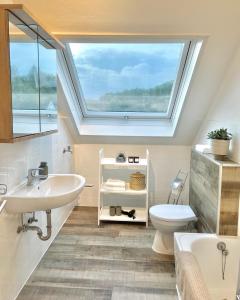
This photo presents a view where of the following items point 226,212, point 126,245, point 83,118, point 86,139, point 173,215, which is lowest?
point 126,245

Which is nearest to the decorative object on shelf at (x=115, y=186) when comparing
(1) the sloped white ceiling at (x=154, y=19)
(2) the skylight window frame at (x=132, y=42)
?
(2) the skylight window frame at (x=132, y=42)

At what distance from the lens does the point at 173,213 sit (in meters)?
2.73

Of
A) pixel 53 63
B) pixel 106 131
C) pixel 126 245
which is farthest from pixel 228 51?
pixel 126 245

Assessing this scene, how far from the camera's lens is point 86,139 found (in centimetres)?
369

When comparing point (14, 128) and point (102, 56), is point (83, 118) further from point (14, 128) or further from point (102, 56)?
point (14, 128)

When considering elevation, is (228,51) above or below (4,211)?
above

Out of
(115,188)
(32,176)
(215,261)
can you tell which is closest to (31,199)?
(32,176)

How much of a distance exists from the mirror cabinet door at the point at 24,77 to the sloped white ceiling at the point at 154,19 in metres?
0.29

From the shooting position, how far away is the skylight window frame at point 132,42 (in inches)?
89.3

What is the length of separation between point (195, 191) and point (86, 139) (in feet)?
5.04

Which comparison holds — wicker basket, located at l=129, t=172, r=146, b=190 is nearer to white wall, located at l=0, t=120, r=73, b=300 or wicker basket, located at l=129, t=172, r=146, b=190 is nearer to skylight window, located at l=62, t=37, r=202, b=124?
skylight window, located at l=62, t=37, r=202, b=124

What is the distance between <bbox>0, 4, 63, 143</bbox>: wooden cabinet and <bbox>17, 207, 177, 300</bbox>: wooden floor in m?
1.20

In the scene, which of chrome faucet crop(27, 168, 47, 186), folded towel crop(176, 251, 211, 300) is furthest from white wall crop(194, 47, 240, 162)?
chrome faucet crop(27, 168, 47, 186)

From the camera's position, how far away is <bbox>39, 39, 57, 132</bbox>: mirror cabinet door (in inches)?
81.4
